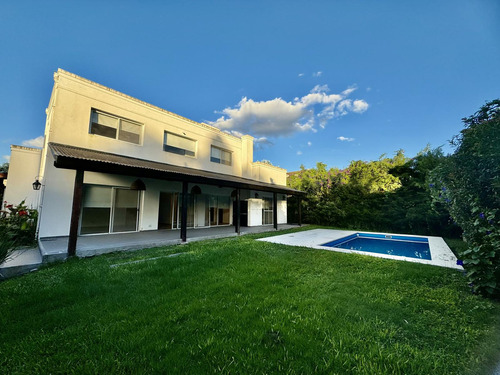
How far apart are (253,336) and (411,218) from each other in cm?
1675

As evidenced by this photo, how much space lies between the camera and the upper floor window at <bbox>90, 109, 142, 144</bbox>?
32.7 feet

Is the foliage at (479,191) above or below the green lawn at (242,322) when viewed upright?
above

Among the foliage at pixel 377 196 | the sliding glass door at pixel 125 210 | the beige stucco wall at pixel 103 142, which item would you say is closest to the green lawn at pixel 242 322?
the beige stucco wall at pixel 103 142

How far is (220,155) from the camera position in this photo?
1579 centimetres

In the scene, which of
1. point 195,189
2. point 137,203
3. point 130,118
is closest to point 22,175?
point 137,203

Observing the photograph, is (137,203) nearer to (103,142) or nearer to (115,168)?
(103,142)

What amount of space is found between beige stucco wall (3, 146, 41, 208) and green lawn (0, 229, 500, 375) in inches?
373

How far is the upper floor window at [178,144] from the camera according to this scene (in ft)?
41.4

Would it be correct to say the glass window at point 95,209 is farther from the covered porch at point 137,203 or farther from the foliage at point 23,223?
the foliage at point 23,223

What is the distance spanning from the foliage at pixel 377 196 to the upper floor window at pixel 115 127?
14.9 metres

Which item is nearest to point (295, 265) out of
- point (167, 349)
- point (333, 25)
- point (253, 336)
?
point (253, 336)

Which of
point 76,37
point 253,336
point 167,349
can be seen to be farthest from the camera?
point 76,37

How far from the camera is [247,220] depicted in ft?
54.3

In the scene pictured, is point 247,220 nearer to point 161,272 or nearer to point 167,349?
point 161,272
